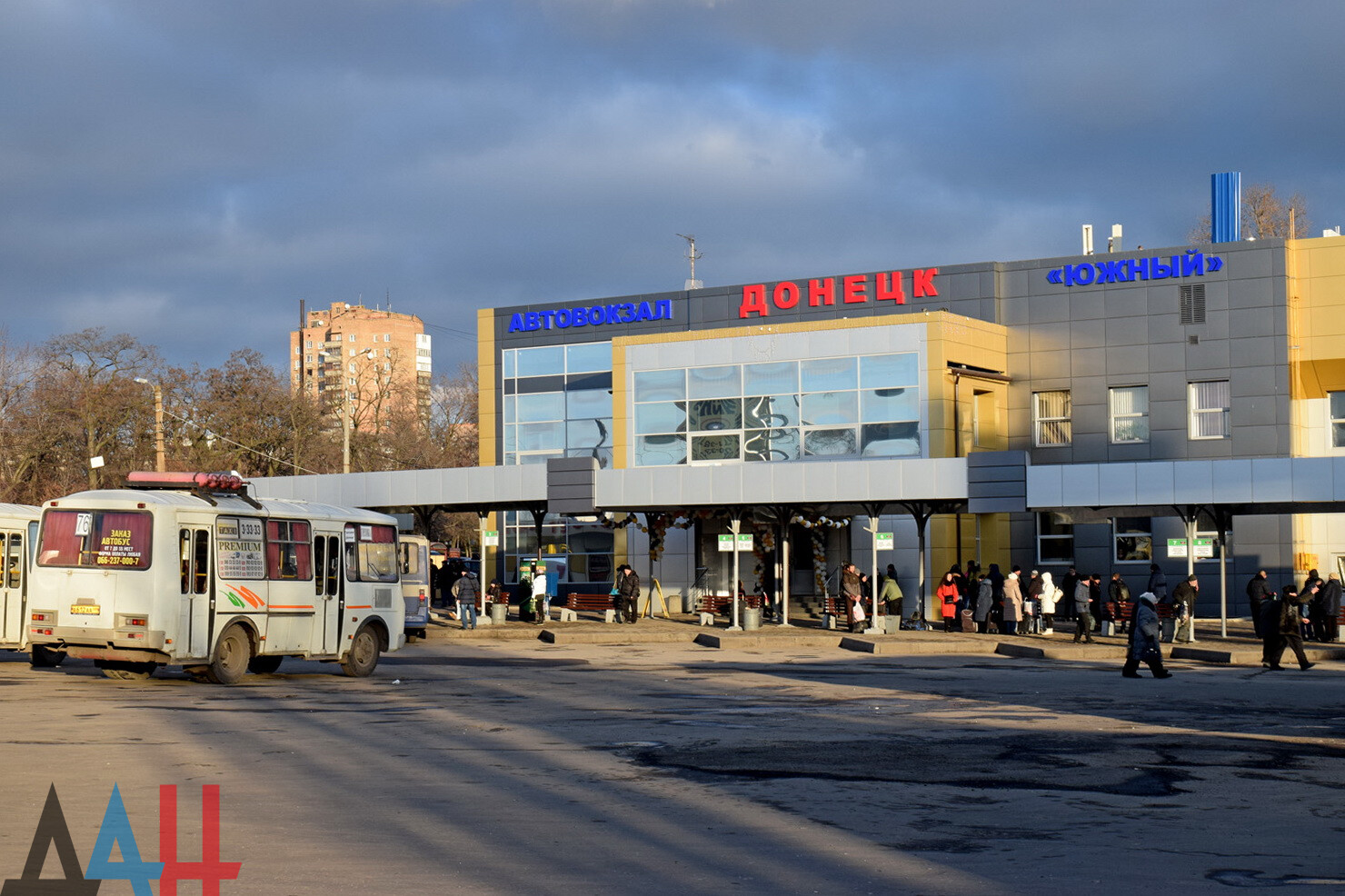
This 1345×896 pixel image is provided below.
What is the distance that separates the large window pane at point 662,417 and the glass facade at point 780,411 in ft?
0.09

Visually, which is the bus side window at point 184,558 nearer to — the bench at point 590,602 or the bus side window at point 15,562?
the bus side window at point 15,562

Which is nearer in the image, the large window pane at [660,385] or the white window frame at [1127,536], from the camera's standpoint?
the white window frame at [1127,536]

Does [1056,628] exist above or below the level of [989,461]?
below

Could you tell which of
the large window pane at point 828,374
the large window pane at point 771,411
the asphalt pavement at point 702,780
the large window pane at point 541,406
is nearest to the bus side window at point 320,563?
the asphalt pavement at point 702,780

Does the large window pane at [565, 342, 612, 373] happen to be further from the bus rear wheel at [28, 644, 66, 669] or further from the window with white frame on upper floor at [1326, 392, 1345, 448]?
the bus rear wheel at [28, 644, 66, 669]

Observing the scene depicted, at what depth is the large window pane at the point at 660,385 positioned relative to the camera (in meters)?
46.4

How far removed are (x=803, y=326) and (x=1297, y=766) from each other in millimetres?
32684

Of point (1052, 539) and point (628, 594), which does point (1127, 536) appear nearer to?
point (1052, 539)

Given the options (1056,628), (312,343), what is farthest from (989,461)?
(312,343)

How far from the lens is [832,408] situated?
44.4 meters

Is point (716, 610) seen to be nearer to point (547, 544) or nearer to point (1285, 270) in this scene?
point (547, 544)

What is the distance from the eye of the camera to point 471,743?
15086 millimetres

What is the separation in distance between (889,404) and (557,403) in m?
14.5

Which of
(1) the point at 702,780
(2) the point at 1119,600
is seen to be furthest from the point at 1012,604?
(1) the point at 702,780
